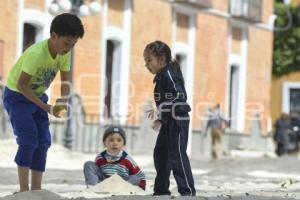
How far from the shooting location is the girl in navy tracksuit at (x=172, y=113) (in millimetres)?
8297

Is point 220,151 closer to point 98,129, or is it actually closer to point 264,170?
point 98,129

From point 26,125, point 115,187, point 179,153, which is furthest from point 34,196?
point 115,187

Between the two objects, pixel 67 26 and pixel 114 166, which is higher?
pixel 67 26

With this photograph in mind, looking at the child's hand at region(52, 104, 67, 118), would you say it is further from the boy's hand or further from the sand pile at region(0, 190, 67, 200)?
the sand pile at region(0, 190, 67, 200)

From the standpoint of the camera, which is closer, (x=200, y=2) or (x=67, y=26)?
(x=67, y=26)

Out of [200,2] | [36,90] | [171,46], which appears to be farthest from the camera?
[200,2]

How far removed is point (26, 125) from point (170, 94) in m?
1.38

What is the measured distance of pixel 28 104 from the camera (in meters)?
7.89

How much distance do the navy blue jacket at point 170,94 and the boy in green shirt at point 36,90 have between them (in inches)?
35.2

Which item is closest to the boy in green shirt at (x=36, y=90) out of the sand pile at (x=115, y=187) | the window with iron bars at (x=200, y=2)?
the sand pile at (x=115, y=187)

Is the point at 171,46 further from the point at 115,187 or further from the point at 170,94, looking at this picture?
the point at 170,94

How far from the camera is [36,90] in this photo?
7.93 metres

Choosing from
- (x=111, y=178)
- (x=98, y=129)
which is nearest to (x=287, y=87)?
(x=98, y=129)

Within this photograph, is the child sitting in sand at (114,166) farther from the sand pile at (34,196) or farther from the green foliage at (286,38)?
the green foliage at (286,38)
